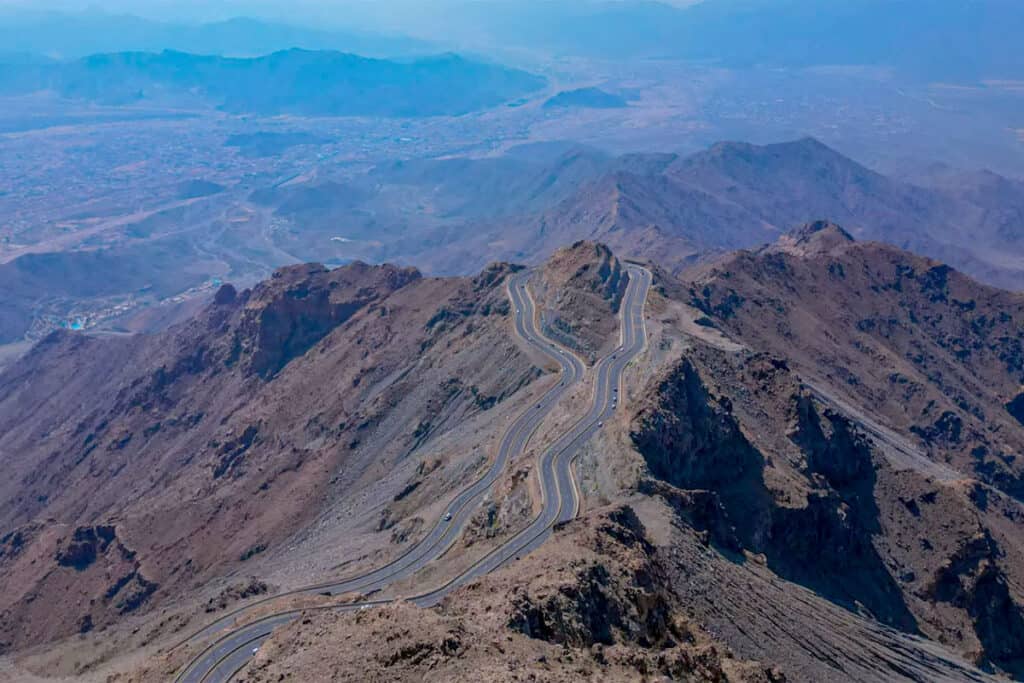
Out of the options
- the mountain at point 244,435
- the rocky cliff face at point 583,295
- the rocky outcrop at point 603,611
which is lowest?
the mountain at point 244,435

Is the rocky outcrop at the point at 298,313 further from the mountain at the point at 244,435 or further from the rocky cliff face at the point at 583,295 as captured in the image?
the rocky cliff face at the point at 583,295

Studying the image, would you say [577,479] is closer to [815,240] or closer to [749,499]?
[749,499]

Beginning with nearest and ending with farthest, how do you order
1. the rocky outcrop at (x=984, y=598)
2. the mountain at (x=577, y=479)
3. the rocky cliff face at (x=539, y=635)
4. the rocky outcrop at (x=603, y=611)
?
the rocky cliff face at (x=539, y=635) < the rocky outcrop at (x=603, y=611) < the mountain at (x=577, y=479) < the rocky outcrop at (x=984, y=598)

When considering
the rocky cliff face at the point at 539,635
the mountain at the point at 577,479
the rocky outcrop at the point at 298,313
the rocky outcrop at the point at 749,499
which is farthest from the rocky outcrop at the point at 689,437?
the rocky outcrop at the point at 298,313

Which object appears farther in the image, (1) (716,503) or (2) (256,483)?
(2) (256,483)

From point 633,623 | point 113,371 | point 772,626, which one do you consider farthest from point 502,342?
point 113,371

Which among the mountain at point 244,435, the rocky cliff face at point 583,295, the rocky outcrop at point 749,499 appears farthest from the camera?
the rocky cliff face at point 583,295

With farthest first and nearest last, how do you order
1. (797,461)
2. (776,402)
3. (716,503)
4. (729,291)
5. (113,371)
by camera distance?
(113,371) < (729,291) < (776,402) < (797,461) < (716,503)

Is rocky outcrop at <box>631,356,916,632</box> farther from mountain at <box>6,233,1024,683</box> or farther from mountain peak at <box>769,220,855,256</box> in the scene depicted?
mountain peak at <box>769,220,855,256</box>

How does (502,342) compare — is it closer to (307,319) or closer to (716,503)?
(716,503)
